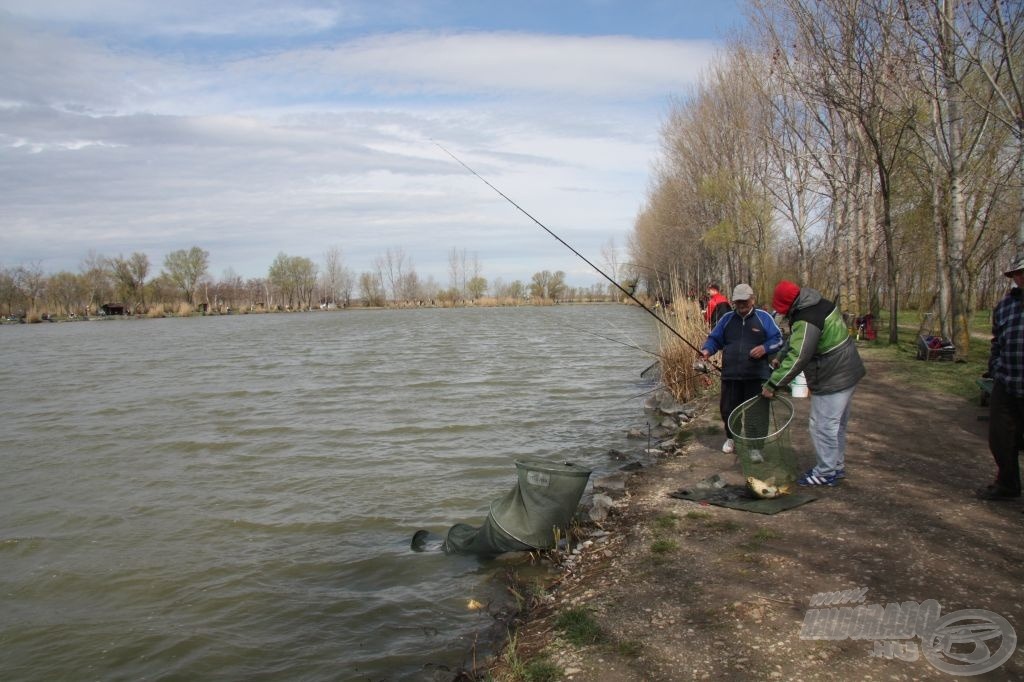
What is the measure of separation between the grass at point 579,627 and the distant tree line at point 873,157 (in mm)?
8460

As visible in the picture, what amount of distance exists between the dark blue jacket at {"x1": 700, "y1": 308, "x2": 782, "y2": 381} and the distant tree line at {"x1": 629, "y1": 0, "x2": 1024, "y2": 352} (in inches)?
181

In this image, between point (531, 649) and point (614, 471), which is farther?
point (614, 471)

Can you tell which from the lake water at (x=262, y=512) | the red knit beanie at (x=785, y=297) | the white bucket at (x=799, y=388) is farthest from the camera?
the white bucket at (x=799, y=388)

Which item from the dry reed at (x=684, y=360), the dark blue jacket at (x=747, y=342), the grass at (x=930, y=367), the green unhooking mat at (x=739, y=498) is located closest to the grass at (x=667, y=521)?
the green unhooking mat at (x=739, y=498)

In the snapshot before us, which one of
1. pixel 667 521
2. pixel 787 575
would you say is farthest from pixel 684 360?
pixel 787 575

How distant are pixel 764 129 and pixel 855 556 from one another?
24157mm

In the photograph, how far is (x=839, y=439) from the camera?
6.28 m

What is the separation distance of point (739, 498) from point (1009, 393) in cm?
228

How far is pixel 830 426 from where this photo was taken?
20.3 ft

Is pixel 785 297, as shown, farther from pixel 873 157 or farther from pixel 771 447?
pixel 873 157

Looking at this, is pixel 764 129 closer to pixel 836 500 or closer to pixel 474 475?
pixel 474 475

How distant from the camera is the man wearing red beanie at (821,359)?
6012 millimetres

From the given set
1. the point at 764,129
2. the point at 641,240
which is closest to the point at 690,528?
the point at 764,129

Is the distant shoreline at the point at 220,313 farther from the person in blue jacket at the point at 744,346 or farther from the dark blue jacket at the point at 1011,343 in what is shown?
the dark blue jacket at the point at 1011,343
